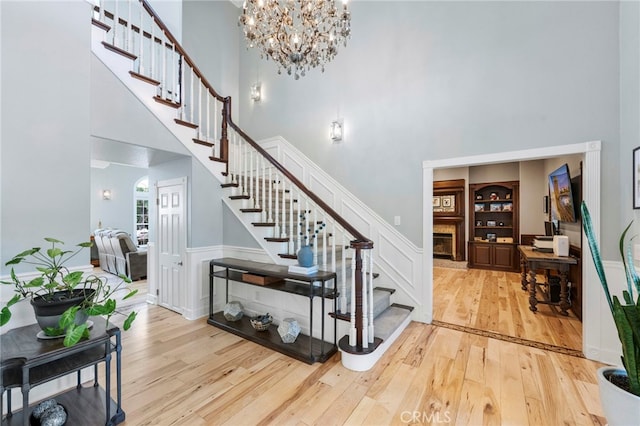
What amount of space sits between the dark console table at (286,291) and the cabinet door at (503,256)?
562cm

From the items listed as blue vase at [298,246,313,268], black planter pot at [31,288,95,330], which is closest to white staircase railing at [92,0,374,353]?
blue vase at [298,246,313,268]

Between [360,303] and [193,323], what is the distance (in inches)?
96.0

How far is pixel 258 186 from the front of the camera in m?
3.81

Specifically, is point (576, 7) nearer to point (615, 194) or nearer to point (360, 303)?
point (615, 194)

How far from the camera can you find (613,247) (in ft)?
8.74

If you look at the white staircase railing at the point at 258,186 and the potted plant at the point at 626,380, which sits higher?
the white staircase railing at the point at 258,186

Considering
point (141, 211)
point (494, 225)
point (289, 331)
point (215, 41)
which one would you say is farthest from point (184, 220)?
point (494, 225)

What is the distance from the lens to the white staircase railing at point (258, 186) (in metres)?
2.63

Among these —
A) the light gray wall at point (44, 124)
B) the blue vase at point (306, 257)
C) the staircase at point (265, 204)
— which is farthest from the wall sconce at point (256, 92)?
the blue vase at point (306, 257)

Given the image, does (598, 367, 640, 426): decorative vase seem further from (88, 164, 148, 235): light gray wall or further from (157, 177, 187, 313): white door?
(88, 164, 148, 235): light gray wall

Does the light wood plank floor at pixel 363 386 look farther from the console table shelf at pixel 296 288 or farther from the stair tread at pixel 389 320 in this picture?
the console table shelf at pixel 296 288

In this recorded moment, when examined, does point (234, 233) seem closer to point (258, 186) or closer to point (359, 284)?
point (258, 186)

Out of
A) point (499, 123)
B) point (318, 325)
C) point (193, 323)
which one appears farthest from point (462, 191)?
point (193, 323)

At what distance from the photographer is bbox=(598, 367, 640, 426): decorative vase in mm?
1349
